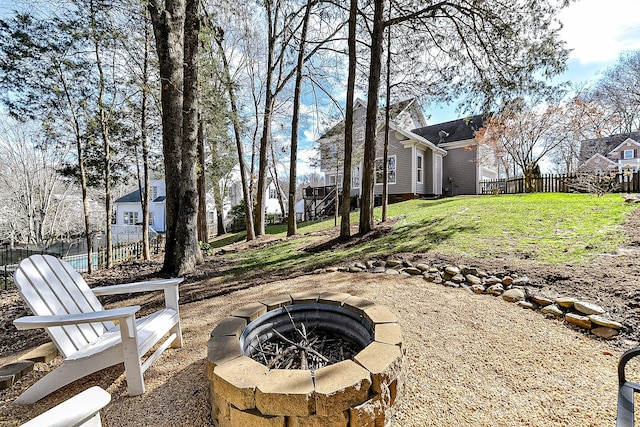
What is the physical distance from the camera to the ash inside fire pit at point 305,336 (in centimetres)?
197

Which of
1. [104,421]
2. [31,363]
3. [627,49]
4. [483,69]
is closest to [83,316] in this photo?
[104,421]

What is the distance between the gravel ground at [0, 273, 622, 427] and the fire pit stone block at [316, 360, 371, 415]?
0.41 metres

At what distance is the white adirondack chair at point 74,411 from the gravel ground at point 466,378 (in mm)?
887

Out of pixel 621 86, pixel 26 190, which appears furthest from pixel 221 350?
pixel 621 86

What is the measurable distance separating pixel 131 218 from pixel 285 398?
26.6 meters

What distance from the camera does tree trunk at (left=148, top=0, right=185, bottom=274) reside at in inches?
194

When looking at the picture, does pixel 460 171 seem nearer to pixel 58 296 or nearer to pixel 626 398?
pixel 626 398

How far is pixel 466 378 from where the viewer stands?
1997mm

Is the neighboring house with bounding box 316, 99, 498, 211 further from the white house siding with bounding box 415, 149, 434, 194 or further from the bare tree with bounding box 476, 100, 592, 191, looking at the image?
the bare tree with bounding box 476, 100, 592, 191

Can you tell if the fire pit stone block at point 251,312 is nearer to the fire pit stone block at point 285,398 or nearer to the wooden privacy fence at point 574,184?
the fire pit stone block at point 285,398

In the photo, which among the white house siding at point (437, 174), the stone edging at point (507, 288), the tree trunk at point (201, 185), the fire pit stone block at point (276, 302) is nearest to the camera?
the fire pit stone block at point (276, 302)

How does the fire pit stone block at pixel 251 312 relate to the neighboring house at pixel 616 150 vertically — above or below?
below

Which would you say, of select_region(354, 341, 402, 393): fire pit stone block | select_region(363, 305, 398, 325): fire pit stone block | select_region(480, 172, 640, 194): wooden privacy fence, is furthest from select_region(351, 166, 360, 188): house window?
select_region(354, 341, 402, 393): fire pit stone block

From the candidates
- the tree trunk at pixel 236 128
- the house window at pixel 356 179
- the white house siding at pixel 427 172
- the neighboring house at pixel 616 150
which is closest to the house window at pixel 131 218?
the tree trunk at pixel 236 128
